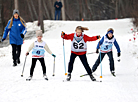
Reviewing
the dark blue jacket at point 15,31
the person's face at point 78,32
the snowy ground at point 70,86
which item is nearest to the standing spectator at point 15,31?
the dark blue jacket at point 15,31

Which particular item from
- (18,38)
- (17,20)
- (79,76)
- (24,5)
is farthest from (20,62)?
(24,5)

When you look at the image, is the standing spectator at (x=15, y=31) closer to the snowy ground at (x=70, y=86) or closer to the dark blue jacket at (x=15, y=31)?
the dark blue jacket at (x=15, y=31)

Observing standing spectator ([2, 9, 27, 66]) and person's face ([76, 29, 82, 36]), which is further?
standing spectator ([2, 9, 27, 66])

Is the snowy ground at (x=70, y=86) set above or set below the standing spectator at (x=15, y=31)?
below

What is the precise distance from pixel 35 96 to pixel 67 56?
232 inches

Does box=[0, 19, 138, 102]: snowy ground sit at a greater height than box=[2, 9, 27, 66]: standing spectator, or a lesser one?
lesser

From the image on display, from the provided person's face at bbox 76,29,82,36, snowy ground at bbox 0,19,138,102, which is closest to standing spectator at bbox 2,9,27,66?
snowy ground at bbox 0,19,138,102

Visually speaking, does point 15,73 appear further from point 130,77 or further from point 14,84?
point 130,77

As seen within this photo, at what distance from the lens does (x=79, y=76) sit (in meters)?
7.15

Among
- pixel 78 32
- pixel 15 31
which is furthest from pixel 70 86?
pixel 15 31

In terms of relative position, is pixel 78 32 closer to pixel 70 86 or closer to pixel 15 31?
pixel 70 86

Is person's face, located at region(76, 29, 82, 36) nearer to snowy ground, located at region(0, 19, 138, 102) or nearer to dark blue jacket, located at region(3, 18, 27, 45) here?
snowy ground, located at region(0, 19, 138, 102)

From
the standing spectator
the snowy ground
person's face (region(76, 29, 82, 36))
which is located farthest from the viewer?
the standing spectator

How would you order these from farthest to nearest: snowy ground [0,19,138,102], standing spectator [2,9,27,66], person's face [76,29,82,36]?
1. standing spectator [2,9,27,66]
2. person's face [76,29,82,36]
3. snowy ground [0,19,138,102]
